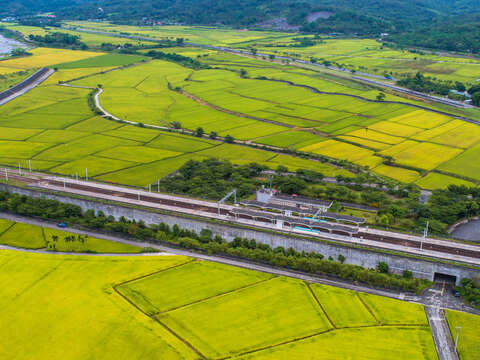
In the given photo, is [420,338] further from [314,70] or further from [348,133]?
[314,70]

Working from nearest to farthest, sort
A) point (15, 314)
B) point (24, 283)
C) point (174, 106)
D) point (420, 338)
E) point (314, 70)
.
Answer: point (420, 338) → point (15, 314) → point (24, 283) → point (174, 106) → point (314, 70)

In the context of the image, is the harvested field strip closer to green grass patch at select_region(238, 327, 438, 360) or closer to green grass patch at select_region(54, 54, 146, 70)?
green grass patch at select_region(54, 54, 146, 70)

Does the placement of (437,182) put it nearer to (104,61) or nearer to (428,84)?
(428,84)

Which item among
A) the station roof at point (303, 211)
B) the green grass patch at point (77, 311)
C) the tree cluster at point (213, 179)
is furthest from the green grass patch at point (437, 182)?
the green grass patch at point (77, 311)

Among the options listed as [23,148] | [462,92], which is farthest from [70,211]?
[462,92]

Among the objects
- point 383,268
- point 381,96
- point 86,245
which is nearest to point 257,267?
point 383,268

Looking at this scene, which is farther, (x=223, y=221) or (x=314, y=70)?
(x=314, y=70)

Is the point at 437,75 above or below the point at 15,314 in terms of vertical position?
above

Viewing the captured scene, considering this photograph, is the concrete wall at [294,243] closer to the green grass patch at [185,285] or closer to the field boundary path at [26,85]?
the green grass patch at [185,285]
